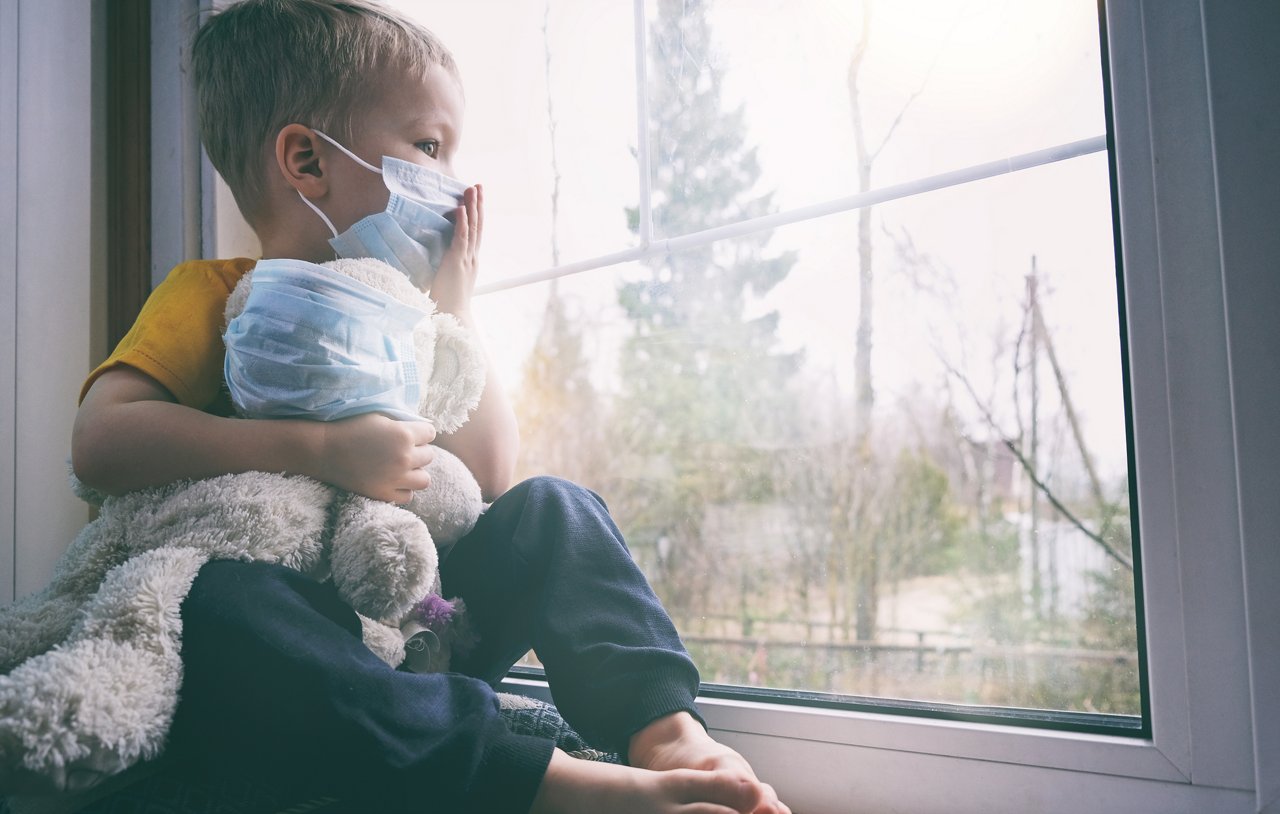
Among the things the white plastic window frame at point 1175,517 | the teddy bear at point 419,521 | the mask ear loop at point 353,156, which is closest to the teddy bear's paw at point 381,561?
the teddy bear at point 419,521

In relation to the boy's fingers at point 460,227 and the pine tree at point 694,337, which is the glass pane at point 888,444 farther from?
the boy's fingers at point 460,227

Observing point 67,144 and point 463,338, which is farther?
point 67,144

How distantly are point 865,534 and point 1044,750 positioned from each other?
0.30 meters

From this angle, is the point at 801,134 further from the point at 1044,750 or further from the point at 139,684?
the point at 139,684

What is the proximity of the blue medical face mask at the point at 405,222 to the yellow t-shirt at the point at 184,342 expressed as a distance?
154mm

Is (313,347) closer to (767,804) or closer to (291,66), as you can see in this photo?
(291,66)

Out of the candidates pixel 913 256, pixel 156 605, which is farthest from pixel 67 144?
pixel 913 256

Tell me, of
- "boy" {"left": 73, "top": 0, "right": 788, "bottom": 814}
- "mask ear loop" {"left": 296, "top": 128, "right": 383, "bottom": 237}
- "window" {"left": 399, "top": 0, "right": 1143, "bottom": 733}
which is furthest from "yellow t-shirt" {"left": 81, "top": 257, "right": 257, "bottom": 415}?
"window" {"left": 399, "top": 0, "right": 1143, "bottom": 733}

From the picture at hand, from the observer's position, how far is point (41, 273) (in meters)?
1.15

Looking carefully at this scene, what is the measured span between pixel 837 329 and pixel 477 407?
18.4 inches

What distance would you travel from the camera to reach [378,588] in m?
0.69

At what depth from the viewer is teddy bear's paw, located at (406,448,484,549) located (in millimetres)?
818

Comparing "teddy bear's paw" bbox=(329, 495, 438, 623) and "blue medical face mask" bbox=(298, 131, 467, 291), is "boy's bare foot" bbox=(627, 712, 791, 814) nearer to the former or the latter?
"teddy bear's paw" bbox=(329, 495, 438, 623)

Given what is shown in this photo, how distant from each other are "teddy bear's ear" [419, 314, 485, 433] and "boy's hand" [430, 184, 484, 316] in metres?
0.14
